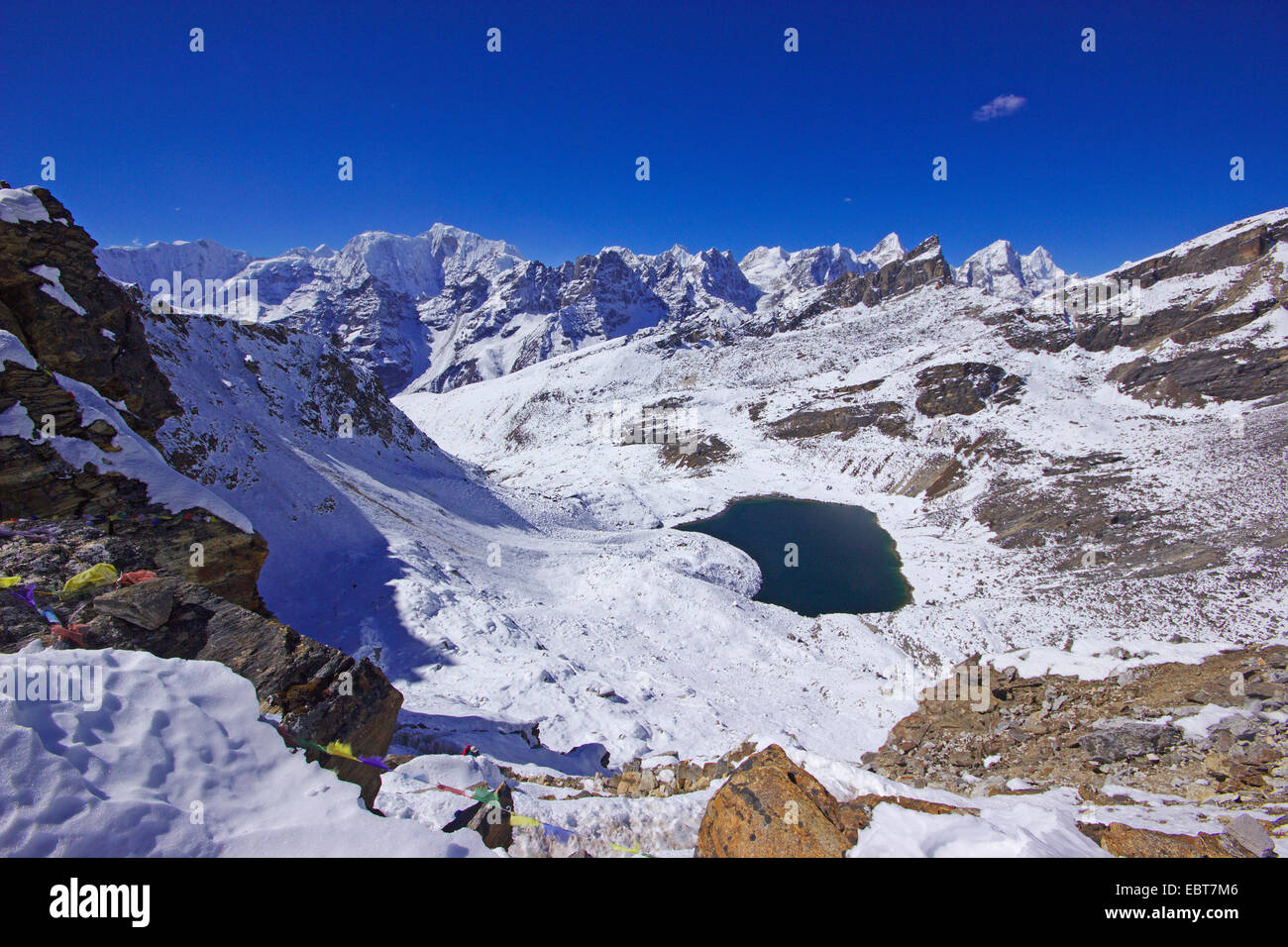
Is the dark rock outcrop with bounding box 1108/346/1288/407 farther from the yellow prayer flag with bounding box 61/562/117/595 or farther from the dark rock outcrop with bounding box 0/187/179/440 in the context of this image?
the dark rock outcrop with bounding box 0/187/179/440

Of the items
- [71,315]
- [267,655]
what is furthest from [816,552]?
[71,315]

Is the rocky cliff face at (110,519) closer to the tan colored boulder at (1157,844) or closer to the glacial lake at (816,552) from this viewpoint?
the tan colored boulder at (1157,844)

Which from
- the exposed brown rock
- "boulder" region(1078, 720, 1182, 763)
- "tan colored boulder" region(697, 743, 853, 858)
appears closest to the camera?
"tan colored boulder" region(697, 743, 853, 858)

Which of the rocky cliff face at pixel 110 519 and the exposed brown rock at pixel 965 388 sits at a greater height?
the exposed brown rock at pixel 965 388

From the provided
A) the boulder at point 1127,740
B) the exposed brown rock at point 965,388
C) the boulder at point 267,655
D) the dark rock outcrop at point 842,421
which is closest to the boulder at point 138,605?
the boulder at point 267,655

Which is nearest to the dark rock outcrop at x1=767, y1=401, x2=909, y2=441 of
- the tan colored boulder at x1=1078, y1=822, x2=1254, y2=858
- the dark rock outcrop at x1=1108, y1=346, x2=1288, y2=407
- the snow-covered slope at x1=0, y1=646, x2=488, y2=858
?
the dark rock outcrop at x1=1108, y1=346, x2=1288, y2=407

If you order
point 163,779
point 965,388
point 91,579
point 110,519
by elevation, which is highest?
point 965,388

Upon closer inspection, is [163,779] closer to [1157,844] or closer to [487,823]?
[487,823]

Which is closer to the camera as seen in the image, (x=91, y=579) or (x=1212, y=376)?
(x=91, y=579)
